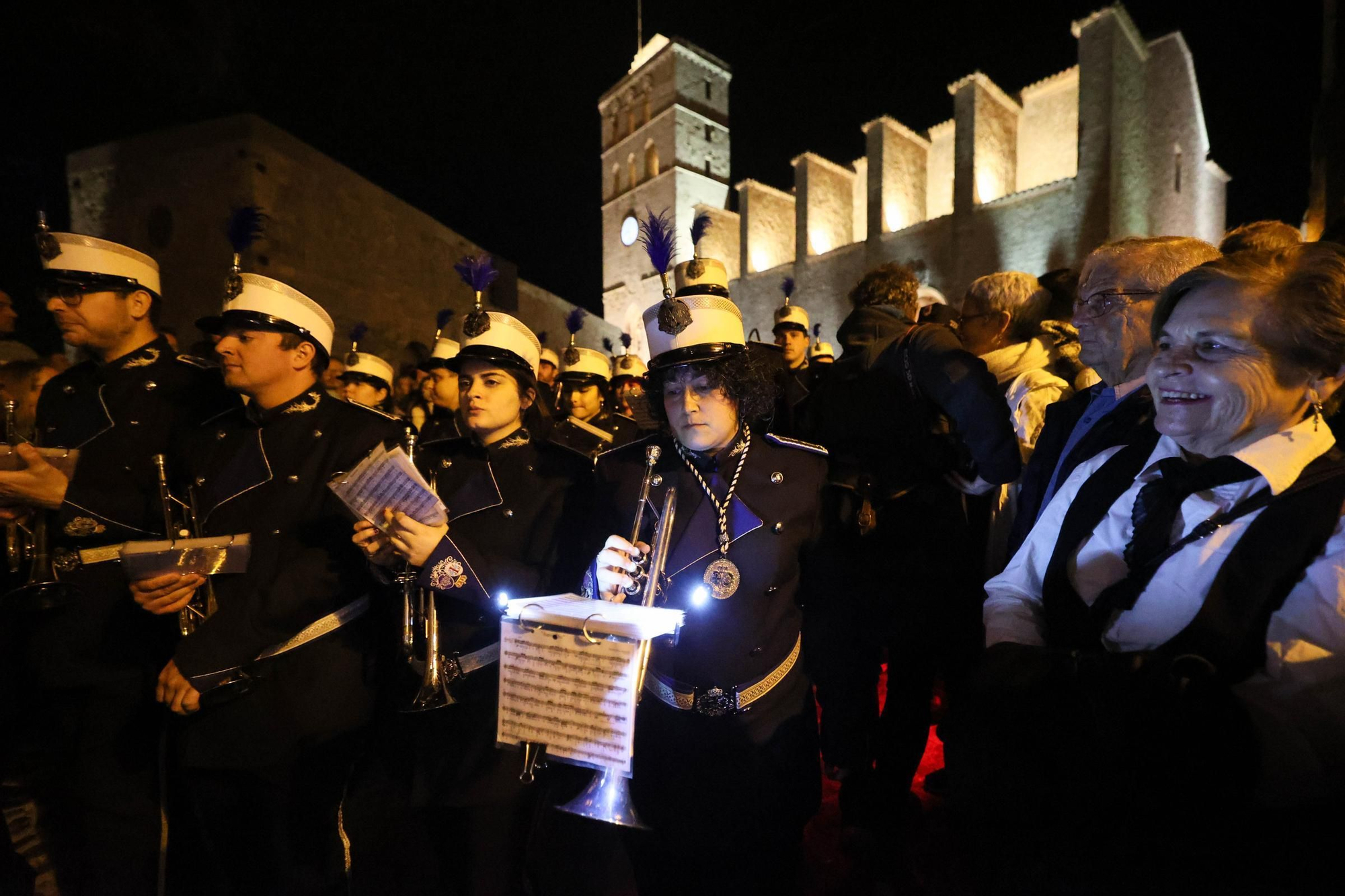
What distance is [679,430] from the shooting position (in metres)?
2.45

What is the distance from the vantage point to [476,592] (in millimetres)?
2316

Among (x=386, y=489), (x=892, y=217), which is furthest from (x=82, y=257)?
(x=892, y=217)

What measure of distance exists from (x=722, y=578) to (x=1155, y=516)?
1345 millimetres

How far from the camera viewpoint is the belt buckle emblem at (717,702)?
7.47 feet

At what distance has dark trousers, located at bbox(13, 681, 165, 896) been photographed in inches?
112

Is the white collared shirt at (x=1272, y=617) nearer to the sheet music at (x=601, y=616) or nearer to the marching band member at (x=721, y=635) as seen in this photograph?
the marching band member at (x=721, y=635)

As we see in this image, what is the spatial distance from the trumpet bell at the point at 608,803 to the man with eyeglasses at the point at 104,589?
2317 mm

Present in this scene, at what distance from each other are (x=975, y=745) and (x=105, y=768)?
3.74 metres

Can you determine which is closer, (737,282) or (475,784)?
(475,784)

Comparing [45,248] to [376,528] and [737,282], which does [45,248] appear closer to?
[376,528]

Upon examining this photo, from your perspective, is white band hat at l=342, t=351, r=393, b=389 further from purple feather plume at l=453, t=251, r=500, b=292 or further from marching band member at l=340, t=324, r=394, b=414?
purple feather plume at l=453, t=251, r=500, b=292

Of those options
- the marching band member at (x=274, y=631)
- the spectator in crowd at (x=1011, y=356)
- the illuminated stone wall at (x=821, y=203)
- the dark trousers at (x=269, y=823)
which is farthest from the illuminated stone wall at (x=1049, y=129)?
the dark trousers at (x=269, y=823)

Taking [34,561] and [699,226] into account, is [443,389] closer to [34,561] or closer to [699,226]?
→ [34,561]

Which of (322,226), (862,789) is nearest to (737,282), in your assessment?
(322,226)
